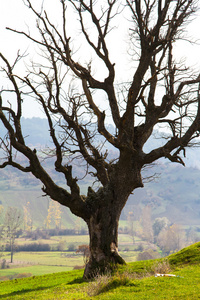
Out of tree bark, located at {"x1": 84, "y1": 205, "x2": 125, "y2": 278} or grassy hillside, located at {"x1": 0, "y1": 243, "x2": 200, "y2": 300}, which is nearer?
grassy hillside, located at {"x1": 0, "y1": 243, "x2": 200, "y2": 300}

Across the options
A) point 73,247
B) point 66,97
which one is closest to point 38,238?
point 73,247

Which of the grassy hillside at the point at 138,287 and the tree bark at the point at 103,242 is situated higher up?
the tree bark at the point at 103,242

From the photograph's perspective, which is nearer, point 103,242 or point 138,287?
point 138,287

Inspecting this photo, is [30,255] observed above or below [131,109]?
below

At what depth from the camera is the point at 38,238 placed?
590 feet

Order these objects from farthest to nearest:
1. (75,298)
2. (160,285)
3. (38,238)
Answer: (38,238), (160,285), (75,298)

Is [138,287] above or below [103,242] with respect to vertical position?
below

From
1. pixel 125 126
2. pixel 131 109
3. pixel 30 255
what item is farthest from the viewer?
pixel 30 255

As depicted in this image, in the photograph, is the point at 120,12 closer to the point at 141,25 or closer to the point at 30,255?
the point at 141,25

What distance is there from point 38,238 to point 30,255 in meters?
38.4

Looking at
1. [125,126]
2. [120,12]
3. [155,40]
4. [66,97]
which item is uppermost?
[120,12]

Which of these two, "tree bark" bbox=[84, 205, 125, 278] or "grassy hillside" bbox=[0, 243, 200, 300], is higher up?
"tree bark" bbox=[84, 205, 125, 278]

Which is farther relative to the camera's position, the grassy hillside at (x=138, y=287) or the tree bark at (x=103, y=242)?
the tree bark at (x=103, y=242)

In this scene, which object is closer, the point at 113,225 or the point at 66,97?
the point at 113,225
